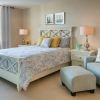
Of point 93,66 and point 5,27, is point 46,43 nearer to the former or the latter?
point 93,66

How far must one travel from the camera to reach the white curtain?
5759mm

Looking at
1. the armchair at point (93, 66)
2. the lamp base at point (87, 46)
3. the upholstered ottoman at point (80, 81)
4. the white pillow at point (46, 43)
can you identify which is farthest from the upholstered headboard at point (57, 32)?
the upholstered ottoman at point (80, 81)

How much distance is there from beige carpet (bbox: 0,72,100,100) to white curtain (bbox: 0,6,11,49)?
8.85 ft

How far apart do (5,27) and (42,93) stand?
151 inches

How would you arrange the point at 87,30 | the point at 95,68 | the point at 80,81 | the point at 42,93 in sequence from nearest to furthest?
the point at 80,81
the point at 42,93
the point at 95,68
the point at 87,30

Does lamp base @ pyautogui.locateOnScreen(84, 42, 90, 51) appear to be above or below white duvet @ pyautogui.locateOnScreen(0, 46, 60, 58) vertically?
above

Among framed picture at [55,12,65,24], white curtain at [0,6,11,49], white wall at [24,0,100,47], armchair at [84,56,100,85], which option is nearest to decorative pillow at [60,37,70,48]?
white wall at [24,0,100,47]

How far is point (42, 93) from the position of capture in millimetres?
2965

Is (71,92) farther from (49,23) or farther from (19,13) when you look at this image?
(19,13)

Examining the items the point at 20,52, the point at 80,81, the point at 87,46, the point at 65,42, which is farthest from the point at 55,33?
the point at 80,81

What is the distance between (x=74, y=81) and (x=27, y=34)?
4.14m

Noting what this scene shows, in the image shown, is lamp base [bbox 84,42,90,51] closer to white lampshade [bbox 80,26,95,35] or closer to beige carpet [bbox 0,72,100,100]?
white lampshade [bbox 80,26,95,35]

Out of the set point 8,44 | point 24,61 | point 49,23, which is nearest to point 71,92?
point 24,61

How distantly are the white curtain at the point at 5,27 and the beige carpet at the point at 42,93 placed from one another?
2696mm
